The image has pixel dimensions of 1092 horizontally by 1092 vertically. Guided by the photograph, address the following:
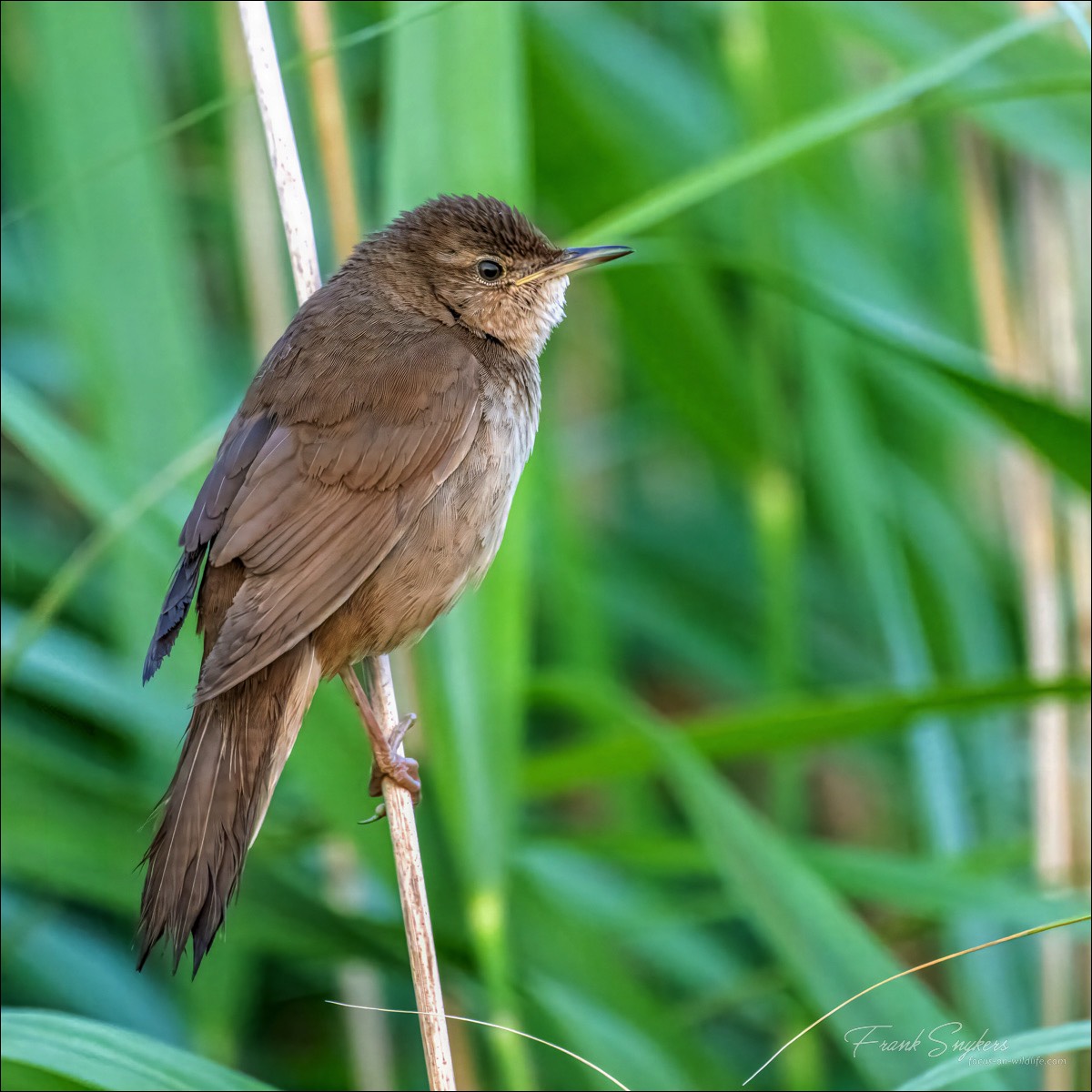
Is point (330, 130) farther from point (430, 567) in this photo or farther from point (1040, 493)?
point (1040, 493)

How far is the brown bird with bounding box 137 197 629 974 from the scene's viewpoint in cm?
174

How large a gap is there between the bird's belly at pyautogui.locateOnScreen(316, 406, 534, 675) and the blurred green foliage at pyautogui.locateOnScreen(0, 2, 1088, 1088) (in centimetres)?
17

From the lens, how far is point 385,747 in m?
2.01

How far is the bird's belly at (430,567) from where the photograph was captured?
1.99 m

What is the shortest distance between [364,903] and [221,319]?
1.75 m

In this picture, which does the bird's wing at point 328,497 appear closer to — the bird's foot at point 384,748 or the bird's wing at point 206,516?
the bird's wing at point 206,516

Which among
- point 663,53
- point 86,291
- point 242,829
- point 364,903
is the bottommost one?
point 242,829

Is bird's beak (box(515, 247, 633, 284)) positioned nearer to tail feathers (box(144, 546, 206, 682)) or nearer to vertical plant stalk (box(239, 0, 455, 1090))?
vertical plant stalk (box(239, 0, 455, 1090))

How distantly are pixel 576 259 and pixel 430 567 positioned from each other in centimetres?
60

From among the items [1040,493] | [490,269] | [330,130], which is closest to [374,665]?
[490,269]

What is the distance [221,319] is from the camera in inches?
154

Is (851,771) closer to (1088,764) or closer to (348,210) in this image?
(1088,764)

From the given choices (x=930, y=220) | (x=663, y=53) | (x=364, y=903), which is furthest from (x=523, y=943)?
(x=930, y=220)

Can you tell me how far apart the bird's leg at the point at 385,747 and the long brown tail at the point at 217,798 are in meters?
0.12
